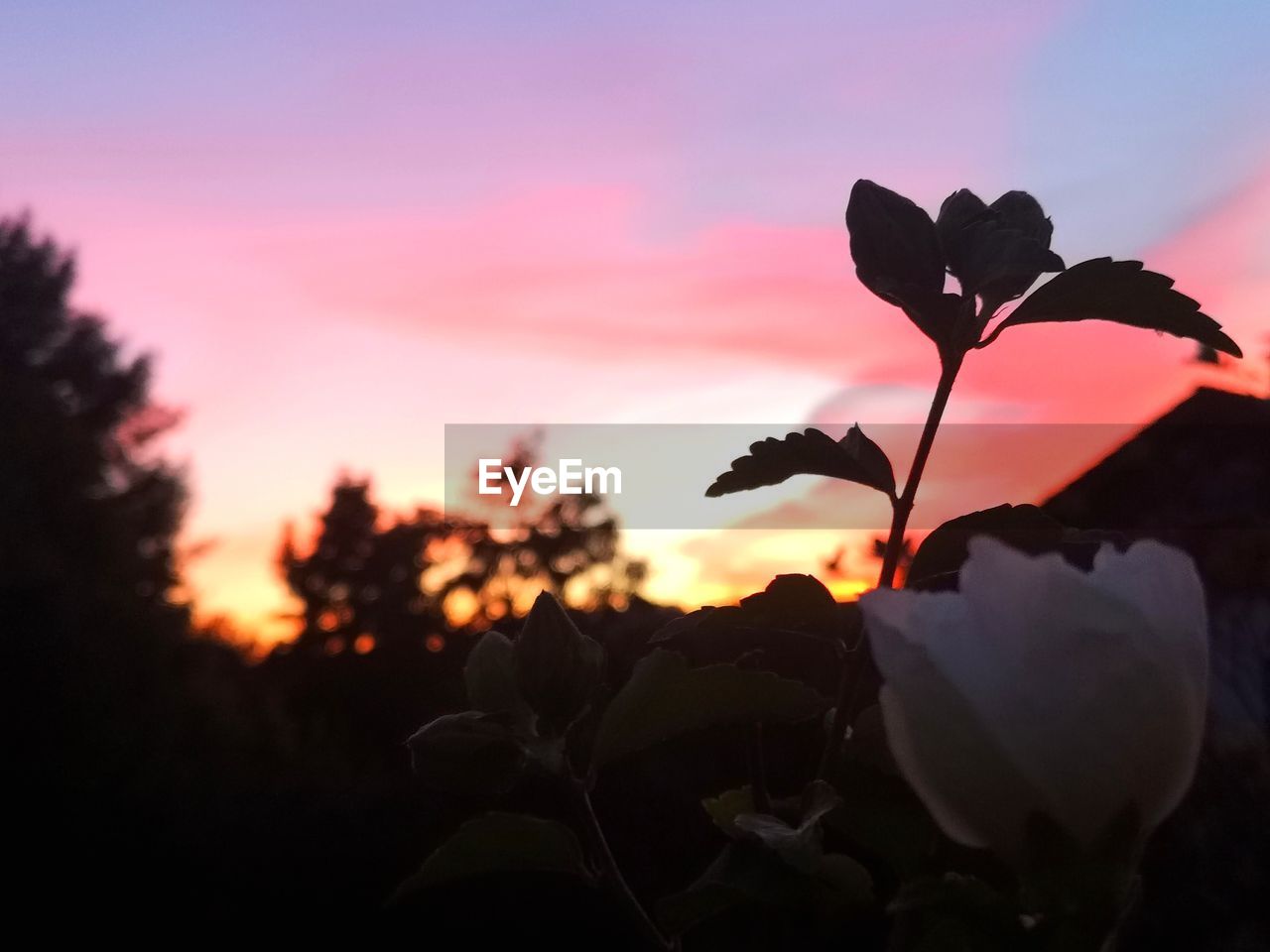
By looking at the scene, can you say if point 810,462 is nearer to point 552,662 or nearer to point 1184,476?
point 552,662

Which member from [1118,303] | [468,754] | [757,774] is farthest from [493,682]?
[1118,303]

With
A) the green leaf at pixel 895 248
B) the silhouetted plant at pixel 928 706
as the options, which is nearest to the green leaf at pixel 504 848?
the silhouetted plant at pixel 928 706

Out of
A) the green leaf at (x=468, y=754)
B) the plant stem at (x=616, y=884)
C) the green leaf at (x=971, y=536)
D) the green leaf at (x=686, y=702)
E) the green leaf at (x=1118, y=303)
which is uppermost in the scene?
the green leaf at (x=1118, y=303)

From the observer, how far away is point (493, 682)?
631 mm

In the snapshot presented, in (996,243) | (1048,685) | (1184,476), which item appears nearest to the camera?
(1048,685)

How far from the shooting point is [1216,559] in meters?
3.88

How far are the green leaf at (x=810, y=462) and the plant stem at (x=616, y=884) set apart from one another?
19 cm

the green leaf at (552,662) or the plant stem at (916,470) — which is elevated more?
the plant stem at (916,470)

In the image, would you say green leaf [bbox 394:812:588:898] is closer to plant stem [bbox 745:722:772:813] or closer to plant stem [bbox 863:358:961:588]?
plant stem [bbox 745:722:772:813]

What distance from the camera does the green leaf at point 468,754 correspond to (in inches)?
23.8

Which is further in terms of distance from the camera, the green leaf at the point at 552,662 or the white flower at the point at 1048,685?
the green leaf at the point at 552,662

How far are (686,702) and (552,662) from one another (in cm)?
8

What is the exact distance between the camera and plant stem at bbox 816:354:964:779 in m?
0.59

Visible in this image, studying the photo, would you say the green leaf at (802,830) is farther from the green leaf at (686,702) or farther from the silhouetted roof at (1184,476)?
the silhouetted roof at (1184,476)
